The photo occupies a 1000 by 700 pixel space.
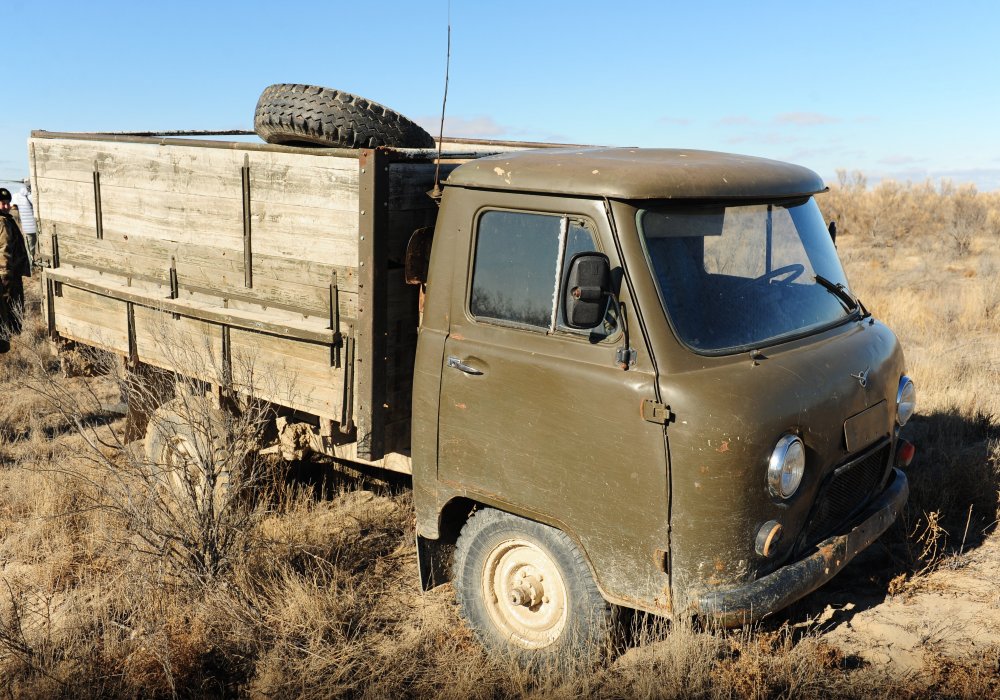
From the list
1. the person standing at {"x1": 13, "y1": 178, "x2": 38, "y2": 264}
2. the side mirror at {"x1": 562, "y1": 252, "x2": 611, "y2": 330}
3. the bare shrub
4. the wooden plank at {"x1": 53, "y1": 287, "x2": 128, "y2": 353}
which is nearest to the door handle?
the side mirror at {"x1": 562, "y1": 252, "x2": 611, "y2": 330}

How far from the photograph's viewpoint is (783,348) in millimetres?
3607

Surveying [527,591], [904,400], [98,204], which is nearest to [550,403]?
[527,591]

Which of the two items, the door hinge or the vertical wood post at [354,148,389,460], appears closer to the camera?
the door hinge

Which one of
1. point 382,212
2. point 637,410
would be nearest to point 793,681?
point 637,410

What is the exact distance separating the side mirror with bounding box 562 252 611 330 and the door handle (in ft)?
1.95

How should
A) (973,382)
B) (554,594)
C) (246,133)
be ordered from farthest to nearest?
1. (973,382)
2. (246,133)
3. (554,594)

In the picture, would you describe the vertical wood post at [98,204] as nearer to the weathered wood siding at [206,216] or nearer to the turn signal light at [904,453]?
the weathered wood siding at [206,216]

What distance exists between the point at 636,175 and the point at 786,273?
1.03 meters

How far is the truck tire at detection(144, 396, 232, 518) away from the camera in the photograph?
14.5 feet

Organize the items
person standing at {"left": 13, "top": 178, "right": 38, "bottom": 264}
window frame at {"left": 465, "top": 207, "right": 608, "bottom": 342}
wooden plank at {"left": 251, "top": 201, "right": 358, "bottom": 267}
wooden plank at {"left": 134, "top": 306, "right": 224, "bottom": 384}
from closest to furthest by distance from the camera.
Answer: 1. window frame at {"left": 465, "top": 207, "right": 608, "bottom": 342}
2. wooden plank at {"left": 251, "top": 201, "right": 358, "bottom": 267}
3. wooden plank at {"left": 134, "top": 306, "right": 224, "bottom": 384}
4. person standing at {"left": 13, "top": 178, "right": 38, "bottom": 264}

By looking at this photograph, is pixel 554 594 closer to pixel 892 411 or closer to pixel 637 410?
pixel 637 410

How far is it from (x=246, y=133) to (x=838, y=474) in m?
5.99

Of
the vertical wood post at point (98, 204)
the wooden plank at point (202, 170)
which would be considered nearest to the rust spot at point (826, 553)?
the wooden plank at point (202, 170)

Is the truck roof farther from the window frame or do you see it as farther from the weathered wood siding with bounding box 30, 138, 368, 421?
the weathered wood siding with bounding box 30, 138, 368, 421
